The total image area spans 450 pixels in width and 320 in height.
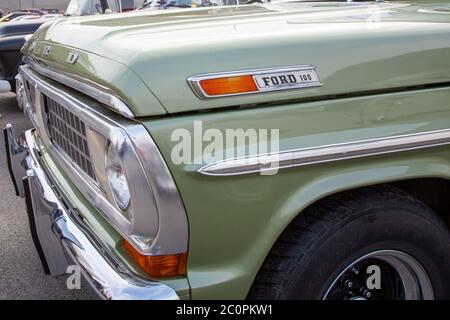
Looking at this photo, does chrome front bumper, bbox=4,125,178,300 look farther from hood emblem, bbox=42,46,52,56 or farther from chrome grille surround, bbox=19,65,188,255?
hood emblem, bbox=42,46,52,56

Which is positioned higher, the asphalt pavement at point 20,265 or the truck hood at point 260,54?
the truck hood at point 260,54

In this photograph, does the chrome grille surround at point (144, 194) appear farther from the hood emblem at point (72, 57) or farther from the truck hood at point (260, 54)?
the hood emblem at point (72, 57)

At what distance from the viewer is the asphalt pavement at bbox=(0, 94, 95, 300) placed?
105 inches

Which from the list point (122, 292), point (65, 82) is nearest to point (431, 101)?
point (122, 292)

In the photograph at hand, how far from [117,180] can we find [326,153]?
68 cm

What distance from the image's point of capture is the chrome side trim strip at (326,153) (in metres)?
1.45

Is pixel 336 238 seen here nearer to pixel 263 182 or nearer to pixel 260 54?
pixel 263 182

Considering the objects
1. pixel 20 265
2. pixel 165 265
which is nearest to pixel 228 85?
pixel 165 265

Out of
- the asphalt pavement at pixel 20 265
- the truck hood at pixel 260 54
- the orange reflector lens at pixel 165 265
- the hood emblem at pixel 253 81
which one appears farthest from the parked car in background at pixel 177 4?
the orange reflector lens at pixel 165 265

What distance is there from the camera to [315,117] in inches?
60.9

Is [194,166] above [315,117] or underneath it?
underneath

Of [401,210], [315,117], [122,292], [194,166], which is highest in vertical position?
[315,117]

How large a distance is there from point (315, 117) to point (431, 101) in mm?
458
